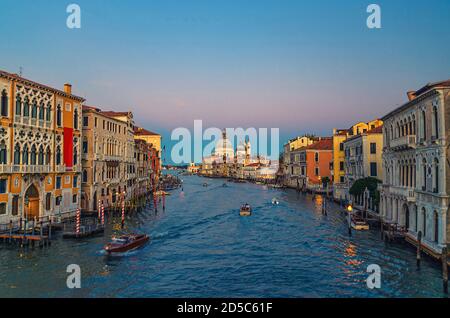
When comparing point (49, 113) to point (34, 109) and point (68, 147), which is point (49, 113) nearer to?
point (34, 109)

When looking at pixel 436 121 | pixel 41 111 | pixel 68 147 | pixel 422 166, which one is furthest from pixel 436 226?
pixel 68 147

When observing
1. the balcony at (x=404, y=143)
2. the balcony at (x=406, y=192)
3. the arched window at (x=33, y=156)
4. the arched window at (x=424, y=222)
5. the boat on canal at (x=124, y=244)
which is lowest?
the boat on canal at (x=124, y=244)

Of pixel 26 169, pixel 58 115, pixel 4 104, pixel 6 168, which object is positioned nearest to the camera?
pixel 6 168

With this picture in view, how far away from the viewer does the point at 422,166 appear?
22.4 metres

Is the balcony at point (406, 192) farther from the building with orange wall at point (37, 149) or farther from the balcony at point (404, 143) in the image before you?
the building with orange wall at point (37, 149)

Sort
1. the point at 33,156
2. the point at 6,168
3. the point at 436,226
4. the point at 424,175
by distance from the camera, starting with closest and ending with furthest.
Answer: the point at 436,226 < the point at 424,175 < the point at 6,168 < the point at 33,156

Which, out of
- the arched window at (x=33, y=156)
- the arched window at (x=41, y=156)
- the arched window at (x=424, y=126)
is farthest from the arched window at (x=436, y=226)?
the arched window at (x=41, y=156)

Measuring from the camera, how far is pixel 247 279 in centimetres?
1923

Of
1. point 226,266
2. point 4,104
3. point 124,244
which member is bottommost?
point 226,266

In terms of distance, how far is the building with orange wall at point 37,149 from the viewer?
25719mm

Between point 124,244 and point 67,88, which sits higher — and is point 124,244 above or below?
below

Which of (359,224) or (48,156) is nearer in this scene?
(48,156)

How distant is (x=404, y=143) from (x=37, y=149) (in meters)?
26.8

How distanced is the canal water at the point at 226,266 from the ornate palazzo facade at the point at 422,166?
2.08 m
